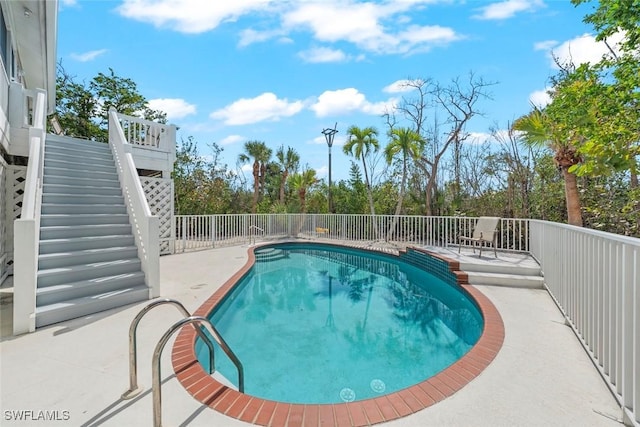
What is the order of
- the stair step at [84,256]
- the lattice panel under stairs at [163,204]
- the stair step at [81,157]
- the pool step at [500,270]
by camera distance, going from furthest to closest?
the lattice panel under stairs at [163,204] < the stair step at [81,157] < the pool step at [500,270] < the stair step at [84,256]

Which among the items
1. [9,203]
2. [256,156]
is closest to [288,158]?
[256,156]

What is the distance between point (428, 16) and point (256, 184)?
45.9 feet

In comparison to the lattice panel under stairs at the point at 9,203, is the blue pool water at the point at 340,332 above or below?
below

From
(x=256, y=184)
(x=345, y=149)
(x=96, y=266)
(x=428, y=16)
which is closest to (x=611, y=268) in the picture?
(x=96, y=266)

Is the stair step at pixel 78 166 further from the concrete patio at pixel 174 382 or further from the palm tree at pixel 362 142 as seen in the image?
the palm tree at pixel 362 142

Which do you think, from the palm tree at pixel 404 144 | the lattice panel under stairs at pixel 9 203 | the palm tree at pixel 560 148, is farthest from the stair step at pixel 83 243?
the palm tree at pixel 560 148

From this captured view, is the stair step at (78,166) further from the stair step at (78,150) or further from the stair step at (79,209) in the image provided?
the stair step at (79,209)

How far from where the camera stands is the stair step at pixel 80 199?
211 inches

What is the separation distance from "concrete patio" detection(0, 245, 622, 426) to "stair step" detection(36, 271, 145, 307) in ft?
1.42

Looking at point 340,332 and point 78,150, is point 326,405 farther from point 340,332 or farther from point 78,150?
point 78,150

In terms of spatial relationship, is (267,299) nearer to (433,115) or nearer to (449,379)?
(449,379)

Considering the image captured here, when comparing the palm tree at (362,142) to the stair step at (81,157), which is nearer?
the stair step at (81,157)

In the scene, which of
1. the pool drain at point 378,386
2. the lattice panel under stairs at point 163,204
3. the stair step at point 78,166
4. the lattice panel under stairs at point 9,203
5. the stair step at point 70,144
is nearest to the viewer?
the pool drain at point 378,386

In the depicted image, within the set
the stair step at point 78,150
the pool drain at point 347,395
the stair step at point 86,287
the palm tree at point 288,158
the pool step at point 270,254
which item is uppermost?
the palm tree at point 288,158
